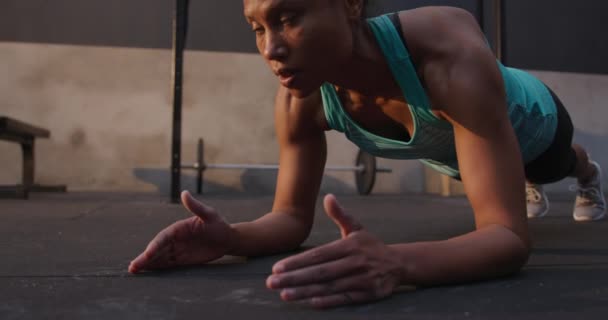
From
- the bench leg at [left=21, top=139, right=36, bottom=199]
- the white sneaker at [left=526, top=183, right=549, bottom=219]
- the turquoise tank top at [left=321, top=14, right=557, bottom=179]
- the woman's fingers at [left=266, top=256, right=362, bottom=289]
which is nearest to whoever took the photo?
the woman's fingers at [left=266, top=256, right=362, bottom=289]

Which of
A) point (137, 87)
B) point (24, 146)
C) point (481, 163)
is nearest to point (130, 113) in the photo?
point (137, 87)

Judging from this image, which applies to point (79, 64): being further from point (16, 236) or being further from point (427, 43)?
point (427, 43)

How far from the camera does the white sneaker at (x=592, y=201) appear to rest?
1.66 meters

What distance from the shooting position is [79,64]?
404 cm

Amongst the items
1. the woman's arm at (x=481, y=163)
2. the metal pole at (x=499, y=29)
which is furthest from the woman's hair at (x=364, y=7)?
the metal pole at (x=499, y=29)

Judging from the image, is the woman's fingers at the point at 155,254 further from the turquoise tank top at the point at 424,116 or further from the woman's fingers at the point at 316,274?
the turquoise tank top at the point at 424,116

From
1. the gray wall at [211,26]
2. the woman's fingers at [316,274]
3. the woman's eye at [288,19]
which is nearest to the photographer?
the woman's fingers at [316,274]

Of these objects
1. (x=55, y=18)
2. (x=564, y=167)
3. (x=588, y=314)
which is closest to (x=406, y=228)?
(x=564, y=167)

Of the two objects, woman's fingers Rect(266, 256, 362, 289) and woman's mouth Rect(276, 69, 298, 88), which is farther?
woman's mouth Rect(276, 69, 298, 88)

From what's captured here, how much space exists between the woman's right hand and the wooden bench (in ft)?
7.44

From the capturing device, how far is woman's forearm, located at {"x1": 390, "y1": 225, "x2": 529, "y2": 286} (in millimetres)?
685

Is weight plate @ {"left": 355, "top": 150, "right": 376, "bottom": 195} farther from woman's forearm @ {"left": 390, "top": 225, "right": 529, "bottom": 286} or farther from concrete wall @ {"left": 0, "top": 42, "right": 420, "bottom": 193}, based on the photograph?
woman's forearm @ {"left": 390, "top": 225, "right": 529, "bottom": 286}

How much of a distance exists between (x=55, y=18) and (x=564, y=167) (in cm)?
374

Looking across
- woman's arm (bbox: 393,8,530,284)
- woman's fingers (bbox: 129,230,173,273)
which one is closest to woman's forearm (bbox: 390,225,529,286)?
woman's arm (bbox: 393,8,530,284)
